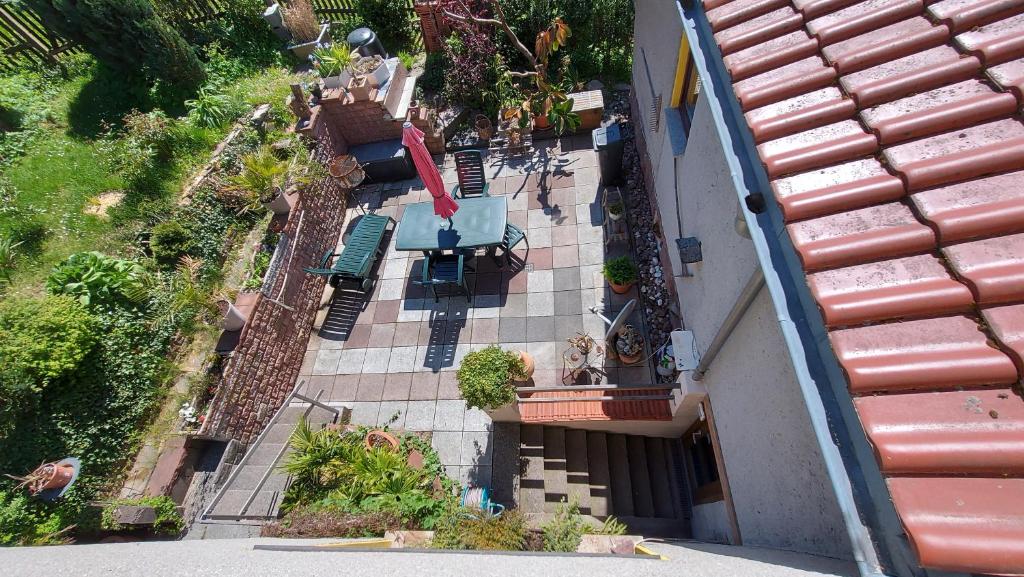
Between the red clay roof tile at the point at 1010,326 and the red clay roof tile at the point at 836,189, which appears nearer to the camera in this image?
the red clay roof tile at the point at 1010,326

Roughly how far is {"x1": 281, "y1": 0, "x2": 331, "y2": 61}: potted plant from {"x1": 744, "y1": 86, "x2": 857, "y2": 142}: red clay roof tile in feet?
42.1

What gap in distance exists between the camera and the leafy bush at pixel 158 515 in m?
5.51

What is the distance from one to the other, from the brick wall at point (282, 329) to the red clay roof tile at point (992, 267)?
7981mm

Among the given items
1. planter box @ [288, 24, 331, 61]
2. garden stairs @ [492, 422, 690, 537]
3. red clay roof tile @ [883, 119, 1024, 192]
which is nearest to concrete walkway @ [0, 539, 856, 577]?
red clay roof tile @ [883, 119, 1024, 192]

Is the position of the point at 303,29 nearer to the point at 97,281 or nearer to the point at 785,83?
the point at 97,281

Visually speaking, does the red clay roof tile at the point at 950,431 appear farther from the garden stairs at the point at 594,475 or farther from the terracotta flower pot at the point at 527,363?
the garden stairs at the point at 594,475

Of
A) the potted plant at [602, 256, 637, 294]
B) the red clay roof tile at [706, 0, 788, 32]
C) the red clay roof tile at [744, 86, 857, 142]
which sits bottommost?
the red clay roof tile at [744, 86, 857, 142]

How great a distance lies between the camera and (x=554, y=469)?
6629 millimetres

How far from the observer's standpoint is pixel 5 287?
6.76m

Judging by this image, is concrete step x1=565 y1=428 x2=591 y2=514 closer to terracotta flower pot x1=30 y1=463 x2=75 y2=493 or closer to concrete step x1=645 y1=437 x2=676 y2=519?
concrete step x1=645 y1=437 x2=676 y2=519

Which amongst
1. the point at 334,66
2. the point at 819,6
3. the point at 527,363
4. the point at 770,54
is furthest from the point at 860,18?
the point at 334,66

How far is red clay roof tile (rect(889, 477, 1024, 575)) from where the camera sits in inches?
50.6

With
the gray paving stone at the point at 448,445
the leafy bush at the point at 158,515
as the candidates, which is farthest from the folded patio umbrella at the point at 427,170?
the leafy bush at the point at 158,515

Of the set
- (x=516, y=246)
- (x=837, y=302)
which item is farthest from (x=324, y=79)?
(x=837, y=302)
